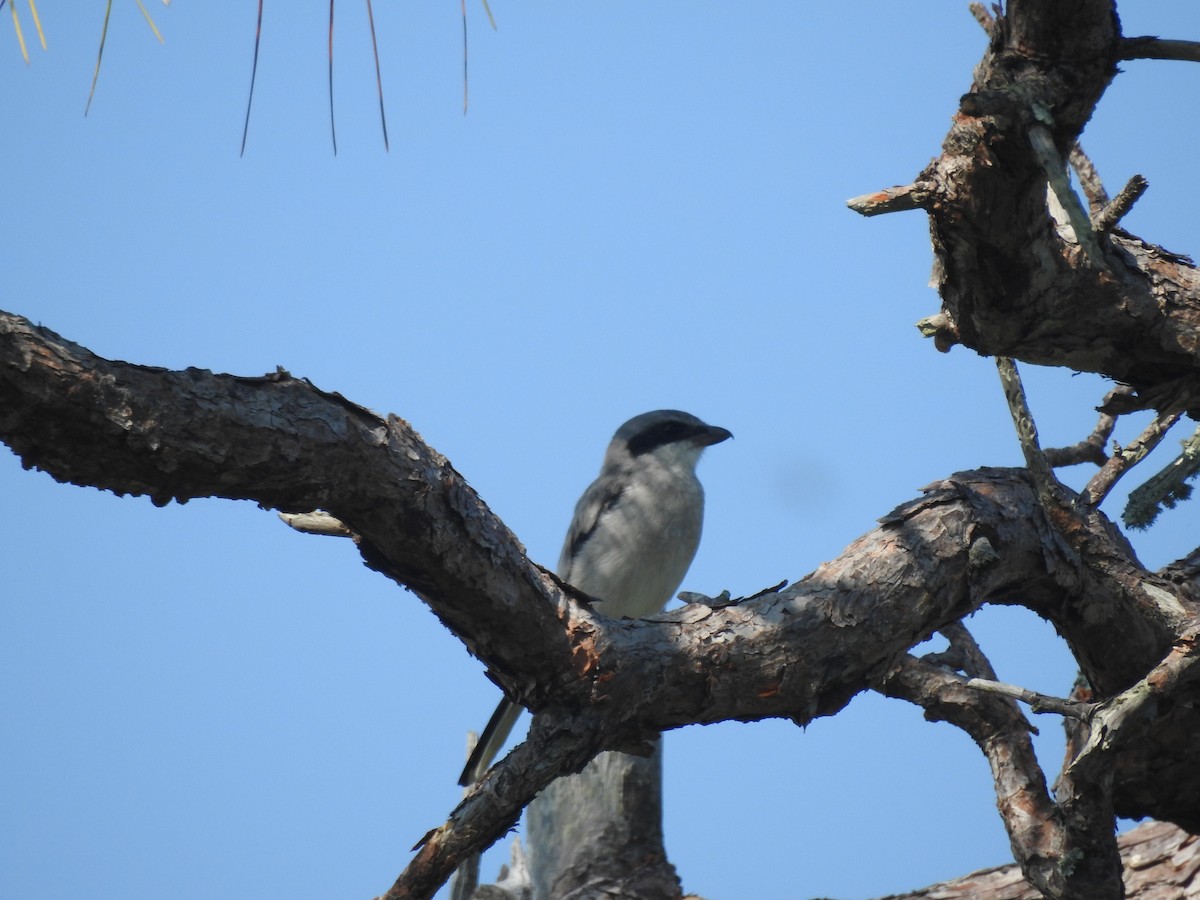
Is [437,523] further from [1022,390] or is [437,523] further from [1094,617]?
[1094,617]

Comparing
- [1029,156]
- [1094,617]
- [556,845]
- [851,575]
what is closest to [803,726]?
[851,575]

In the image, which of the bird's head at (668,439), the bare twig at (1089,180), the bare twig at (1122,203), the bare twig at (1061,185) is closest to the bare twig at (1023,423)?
the bare twig at (1122,203)

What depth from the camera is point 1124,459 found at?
3.91 metres

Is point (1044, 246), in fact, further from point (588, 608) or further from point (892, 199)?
point (588, 608)

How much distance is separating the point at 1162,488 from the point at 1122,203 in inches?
56.3

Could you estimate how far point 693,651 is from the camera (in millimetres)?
3371

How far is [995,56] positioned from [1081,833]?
7.44 ft

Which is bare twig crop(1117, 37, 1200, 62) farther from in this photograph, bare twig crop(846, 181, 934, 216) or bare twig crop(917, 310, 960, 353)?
bare twig crop(917, 310, 960, 353)

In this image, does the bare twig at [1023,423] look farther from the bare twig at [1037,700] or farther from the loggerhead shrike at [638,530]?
the loggerhead shrike at [638,530]

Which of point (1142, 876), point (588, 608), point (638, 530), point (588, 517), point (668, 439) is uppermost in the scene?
point (668, 439)

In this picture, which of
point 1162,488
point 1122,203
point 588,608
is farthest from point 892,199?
point 1162,488

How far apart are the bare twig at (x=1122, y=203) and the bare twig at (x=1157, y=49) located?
27 cm

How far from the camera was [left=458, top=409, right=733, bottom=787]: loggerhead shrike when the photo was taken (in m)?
8.37

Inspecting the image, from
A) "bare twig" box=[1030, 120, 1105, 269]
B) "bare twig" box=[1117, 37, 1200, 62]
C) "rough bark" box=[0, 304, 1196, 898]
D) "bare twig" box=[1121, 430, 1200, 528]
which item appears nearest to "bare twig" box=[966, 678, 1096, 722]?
"rough bark" box=[0, 304, 1196, 898]
